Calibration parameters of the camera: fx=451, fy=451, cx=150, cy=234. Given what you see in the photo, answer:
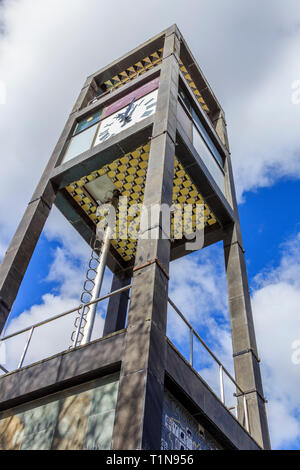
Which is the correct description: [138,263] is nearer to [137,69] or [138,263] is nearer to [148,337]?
[148,337]

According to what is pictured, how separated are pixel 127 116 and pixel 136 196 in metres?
2.69

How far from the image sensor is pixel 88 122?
1623cm

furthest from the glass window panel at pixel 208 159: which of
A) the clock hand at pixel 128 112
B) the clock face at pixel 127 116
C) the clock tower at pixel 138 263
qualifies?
the clock hand at pixel 128 112

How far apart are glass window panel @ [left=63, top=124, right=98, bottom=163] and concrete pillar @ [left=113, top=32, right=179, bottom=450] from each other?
13.7 ft

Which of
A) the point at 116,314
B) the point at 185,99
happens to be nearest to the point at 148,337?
the point at 116,314

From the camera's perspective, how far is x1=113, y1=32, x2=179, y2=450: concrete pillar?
6406mm

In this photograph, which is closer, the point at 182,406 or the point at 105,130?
the point at 182,406

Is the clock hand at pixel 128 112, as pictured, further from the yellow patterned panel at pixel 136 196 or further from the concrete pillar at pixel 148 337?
the concrete pillar at pixel 148 337

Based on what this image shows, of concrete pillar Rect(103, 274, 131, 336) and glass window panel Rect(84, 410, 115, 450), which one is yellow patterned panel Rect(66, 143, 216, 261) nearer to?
concrete pillar Rect(103, 274, 131, 336)
